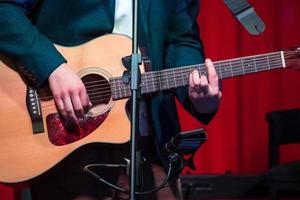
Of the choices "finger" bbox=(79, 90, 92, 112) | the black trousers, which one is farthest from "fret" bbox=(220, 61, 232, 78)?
"finger" bbox=(79, 90, 92, 112)

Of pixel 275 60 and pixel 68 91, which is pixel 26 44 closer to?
pixel 68 91

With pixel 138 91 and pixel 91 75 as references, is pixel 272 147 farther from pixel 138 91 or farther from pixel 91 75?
pixel 138 91

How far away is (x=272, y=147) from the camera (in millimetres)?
3295

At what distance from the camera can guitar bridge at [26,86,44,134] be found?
1623 mm

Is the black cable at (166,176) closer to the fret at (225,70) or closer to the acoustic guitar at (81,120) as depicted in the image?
the acoustic guitar at (81,120)

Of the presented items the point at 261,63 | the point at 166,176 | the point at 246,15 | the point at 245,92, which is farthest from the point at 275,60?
the point at 245,92

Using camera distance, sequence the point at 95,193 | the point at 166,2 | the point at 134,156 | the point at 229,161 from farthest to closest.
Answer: the point at 229,161, the point at 166,2, the point at 95,193, the point at 134,156

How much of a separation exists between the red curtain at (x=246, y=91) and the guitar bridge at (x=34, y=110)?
2.18 metres

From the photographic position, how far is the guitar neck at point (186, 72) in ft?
5.37

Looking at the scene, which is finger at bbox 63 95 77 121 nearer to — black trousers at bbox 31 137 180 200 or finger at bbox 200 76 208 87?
black trousers at bbox 31 137 180 200

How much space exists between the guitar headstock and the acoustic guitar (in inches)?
7.6

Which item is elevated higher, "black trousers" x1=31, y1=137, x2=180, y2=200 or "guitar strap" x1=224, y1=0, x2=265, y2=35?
"guitar strap" x1=224, y1=0, x2=265, y2=35

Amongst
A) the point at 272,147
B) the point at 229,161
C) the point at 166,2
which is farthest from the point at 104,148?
the point at 229,161

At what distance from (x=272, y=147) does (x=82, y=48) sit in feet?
6.48
